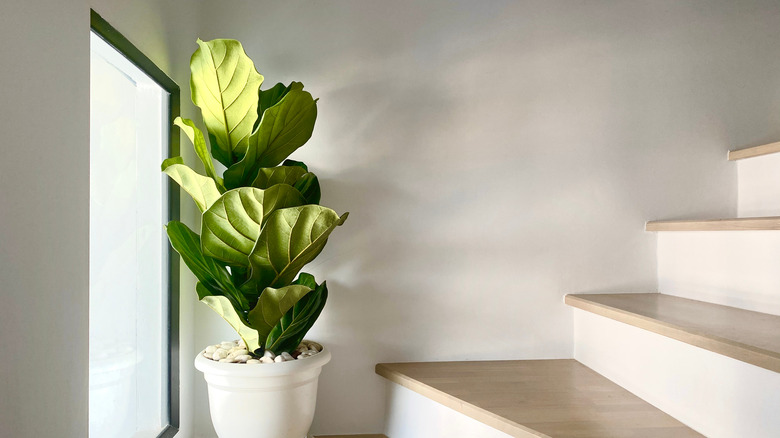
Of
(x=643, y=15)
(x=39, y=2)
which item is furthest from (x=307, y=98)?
(x=643, y=15)

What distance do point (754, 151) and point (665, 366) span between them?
3.43 feet

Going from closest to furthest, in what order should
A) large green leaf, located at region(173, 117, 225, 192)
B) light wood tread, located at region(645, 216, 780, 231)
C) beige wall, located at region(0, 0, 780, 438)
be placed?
large green leaf, located at region(173, 117, 225, 192) < light wood tread, located at region(645, 216, 780, 231) < beige wall, located at region(0, 0, 780, 438)

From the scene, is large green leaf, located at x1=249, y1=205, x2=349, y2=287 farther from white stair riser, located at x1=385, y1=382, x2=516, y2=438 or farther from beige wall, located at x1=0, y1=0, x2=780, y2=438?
white stair riser, located at x1=385, y1=382, x2=516, y2=438

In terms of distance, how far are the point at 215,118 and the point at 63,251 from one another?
0.61 m

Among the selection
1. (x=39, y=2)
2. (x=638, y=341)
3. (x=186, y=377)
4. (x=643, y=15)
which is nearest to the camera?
(x=39, y=2)

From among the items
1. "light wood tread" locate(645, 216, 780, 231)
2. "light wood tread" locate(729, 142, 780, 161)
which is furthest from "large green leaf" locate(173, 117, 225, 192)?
"light wood tread" locate(729, 142, 780, 161)

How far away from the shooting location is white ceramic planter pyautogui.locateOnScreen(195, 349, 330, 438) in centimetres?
149

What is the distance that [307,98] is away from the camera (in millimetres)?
1496

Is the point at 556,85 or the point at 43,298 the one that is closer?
the point at 43,298

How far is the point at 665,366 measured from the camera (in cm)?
153

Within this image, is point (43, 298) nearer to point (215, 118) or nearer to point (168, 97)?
point (215, 118)

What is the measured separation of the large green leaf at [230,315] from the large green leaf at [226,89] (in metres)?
0.42

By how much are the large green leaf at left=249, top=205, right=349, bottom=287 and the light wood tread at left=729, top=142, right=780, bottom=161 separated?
162cm

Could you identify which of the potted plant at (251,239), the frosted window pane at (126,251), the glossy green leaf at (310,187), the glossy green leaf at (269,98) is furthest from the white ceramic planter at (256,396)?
the glossy green leaf at (269,98)
